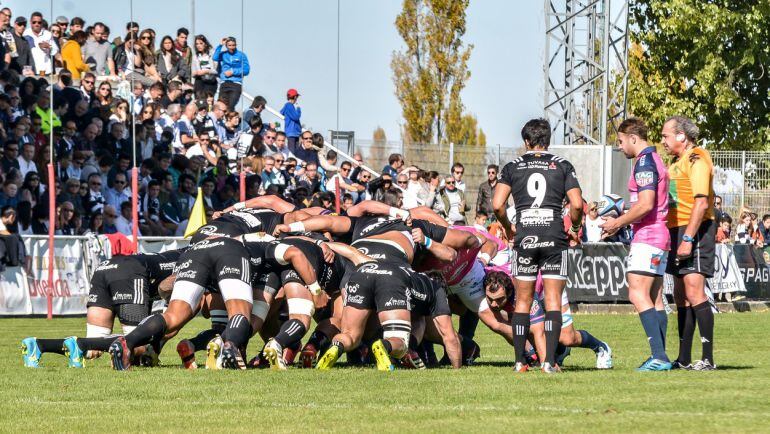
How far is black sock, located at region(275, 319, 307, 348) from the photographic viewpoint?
42.3 feet

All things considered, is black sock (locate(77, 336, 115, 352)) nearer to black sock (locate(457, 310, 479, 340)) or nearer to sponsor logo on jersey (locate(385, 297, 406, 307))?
sponsor logo on jersey (locate(385, 297, 406, 307))

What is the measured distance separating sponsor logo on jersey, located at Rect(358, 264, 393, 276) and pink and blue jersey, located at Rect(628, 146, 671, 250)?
2.42 m

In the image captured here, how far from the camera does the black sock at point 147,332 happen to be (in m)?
12.5

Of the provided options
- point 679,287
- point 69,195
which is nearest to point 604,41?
point 69,195

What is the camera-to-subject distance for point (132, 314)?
13758mm

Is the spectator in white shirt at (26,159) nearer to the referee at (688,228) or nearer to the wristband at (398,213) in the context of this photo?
the wristband at (398,213)

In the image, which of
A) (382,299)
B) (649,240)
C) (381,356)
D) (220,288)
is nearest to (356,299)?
(382,299)

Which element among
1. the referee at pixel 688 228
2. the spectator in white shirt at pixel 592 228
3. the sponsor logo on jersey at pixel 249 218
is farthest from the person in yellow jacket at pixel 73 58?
the referee at pixel 688 228

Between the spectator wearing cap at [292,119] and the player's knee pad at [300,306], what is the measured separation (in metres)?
15.5

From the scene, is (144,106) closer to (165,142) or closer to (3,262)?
(165,142)

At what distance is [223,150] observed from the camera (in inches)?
1083

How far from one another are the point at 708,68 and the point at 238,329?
1229 inches

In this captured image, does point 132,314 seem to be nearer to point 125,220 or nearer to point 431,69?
point 125,220

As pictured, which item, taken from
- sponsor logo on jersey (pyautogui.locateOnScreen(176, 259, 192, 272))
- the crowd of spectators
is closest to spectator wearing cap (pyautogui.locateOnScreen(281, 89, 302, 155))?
the crowd of spectators
